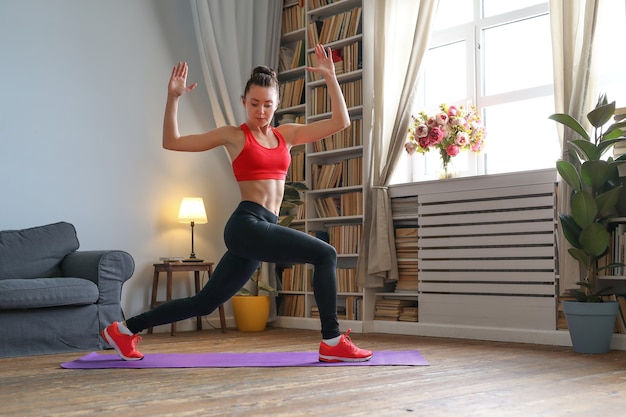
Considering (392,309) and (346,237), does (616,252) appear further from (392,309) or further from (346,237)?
(346,237)

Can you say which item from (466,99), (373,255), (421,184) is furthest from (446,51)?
(373,255)

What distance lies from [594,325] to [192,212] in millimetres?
2866

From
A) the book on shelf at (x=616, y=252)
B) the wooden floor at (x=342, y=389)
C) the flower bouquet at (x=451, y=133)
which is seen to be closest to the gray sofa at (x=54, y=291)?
the wooden floor at (x=342, y=389)

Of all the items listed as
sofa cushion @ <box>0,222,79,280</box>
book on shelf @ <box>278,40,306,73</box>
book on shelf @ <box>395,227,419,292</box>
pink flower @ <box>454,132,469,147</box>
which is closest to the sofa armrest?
sofa cushion @ <box>0,222,79,280</box>

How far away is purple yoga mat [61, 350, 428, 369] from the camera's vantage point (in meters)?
3.27

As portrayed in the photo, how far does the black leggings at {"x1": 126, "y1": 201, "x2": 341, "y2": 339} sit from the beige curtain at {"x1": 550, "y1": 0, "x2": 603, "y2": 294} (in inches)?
62.5

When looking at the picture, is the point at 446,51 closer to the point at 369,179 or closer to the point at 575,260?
the point at 369,179

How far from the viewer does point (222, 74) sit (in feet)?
18.8

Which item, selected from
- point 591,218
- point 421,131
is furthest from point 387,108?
point 591,218

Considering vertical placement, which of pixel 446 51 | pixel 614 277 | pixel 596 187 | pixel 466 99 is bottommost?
pixel 614 277

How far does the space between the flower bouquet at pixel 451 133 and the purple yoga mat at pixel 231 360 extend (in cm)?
168

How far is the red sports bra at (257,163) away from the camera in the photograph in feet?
10.8

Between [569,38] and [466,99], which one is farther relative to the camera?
[466,99]

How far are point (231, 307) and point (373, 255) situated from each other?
1375 mm
